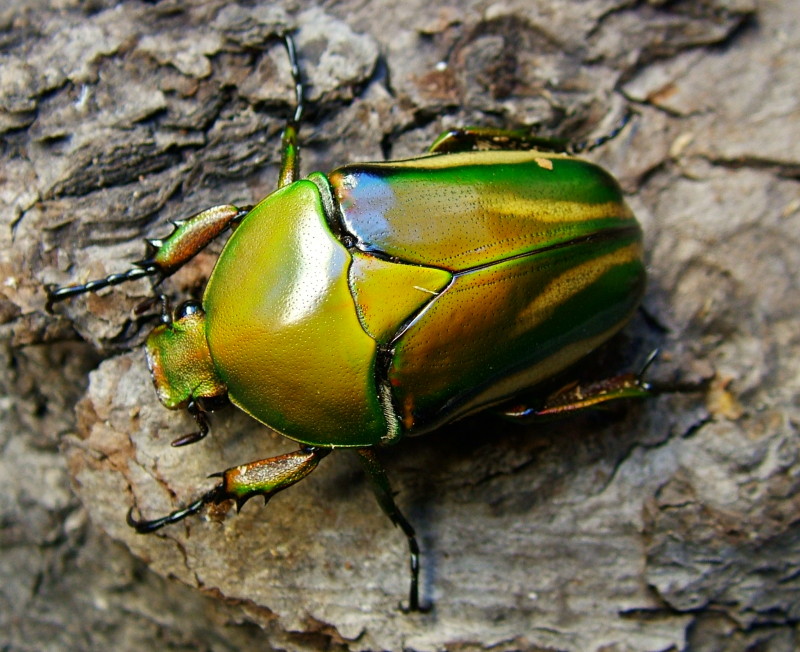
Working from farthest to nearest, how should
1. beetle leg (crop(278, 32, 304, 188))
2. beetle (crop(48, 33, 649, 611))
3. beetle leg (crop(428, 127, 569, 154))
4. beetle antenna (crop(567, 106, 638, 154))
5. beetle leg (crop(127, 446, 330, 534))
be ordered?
1. beetle antenna (crop(567, 106, 638, 154))
2. beetle leg (crop(428, 127, 569, 154))
3. beetle leg (crop(278, 32, 304, 188))
4. beetle leg (crop(127, 446, 330, 534))
5. beetle (crop(48, 33, 649, 611))

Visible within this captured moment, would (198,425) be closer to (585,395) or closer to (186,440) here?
(186,440)

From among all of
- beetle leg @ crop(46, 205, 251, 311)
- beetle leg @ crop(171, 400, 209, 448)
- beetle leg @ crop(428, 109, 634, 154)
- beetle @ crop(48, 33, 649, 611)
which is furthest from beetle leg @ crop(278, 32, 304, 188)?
beetle leg @ crop(171, 400, 209, 448)

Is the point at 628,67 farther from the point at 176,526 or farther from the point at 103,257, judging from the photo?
the point at 176,526

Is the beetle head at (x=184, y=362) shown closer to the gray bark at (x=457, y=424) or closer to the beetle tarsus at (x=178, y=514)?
the gray bark at (x=457, y=424)

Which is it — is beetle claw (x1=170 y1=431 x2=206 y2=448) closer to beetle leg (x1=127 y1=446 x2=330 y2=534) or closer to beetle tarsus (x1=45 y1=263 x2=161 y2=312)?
beetle leg (x1=127 y1=446 x2=330 y2=534)

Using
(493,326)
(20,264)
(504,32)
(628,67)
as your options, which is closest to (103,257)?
(20,264)

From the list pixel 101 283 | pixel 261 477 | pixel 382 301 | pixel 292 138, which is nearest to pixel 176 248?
pixel 101 283

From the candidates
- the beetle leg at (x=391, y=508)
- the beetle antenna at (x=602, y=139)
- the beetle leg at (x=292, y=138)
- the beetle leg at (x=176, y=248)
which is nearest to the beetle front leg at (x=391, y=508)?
the beetle leg at (x=391, y=508)
